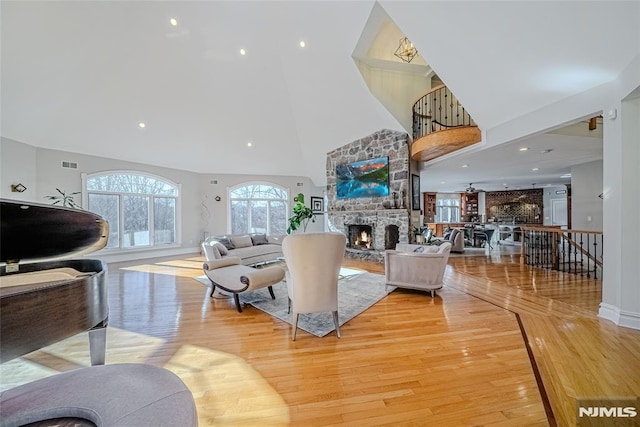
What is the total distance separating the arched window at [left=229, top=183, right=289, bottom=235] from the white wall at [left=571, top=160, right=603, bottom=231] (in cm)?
878

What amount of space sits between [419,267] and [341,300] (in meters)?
1.32

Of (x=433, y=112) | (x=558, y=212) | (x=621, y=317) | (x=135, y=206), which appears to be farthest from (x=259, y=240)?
(x=558, y=212)

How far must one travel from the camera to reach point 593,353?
2.35m

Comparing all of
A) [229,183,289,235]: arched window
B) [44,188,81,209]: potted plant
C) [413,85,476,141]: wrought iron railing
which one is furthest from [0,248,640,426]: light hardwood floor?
[229,183,289,235]: arched window

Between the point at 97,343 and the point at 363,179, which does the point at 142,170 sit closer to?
the point at 363,179

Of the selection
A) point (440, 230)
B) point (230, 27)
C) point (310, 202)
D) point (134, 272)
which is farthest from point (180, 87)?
point (440, 230)

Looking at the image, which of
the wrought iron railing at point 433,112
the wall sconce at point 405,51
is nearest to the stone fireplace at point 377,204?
the wrought iron railing at point 433,112

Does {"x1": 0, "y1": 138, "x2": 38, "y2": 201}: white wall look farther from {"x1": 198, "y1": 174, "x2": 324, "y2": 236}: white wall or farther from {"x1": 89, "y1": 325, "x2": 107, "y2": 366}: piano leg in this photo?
{"x1": 89, "y1": 325, "x2": 107, "y2": 366}: piano leg

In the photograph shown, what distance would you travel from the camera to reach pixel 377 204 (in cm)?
717

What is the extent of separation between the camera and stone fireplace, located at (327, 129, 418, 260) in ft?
21.7

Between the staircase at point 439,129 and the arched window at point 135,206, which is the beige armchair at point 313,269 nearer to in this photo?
the staircase at point 439,129

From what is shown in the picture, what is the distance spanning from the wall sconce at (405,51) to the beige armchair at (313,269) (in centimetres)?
574

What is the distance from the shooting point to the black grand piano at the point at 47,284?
1.21m

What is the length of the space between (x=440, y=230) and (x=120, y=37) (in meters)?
12.5
